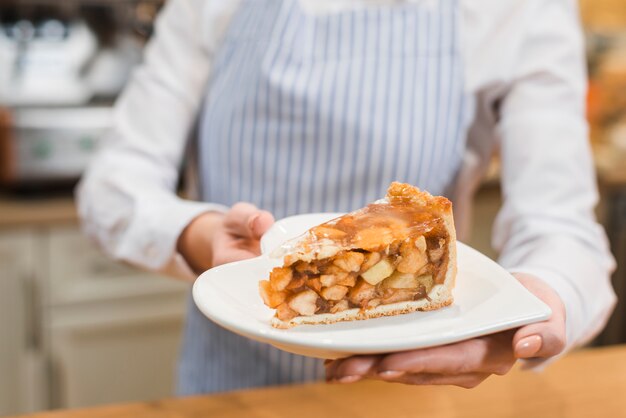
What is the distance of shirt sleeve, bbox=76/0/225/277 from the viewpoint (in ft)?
3.88

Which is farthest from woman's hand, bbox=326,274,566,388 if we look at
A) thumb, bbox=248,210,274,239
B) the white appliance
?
the white appliance

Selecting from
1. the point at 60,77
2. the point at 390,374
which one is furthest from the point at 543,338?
the point at 60,77

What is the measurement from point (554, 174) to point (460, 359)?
1.46 feet

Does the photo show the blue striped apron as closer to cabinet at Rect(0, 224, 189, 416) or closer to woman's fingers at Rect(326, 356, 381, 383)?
woman's fingers at Rect(326, 356, 381, 383)

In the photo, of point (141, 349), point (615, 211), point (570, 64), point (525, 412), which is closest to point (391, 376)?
point (525, 412)

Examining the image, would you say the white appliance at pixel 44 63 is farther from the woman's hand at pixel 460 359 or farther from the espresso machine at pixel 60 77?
the woman's hand at pixel 460 359

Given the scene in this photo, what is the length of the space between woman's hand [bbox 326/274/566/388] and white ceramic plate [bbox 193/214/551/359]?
0.6 inches

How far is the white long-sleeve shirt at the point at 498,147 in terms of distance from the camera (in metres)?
1.04

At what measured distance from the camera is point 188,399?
103cm

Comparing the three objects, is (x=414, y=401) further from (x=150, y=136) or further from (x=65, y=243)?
(x=65, y=243)

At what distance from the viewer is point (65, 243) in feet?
6.31

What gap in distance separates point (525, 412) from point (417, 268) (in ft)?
1.06

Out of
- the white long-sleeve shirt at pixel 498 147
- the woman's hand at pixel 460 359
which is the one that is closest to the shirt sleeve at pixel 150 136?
the white long-sleeve shirt at pixel 498 147

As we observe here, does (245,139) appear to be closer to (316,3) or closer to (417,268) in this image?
(316,3)
